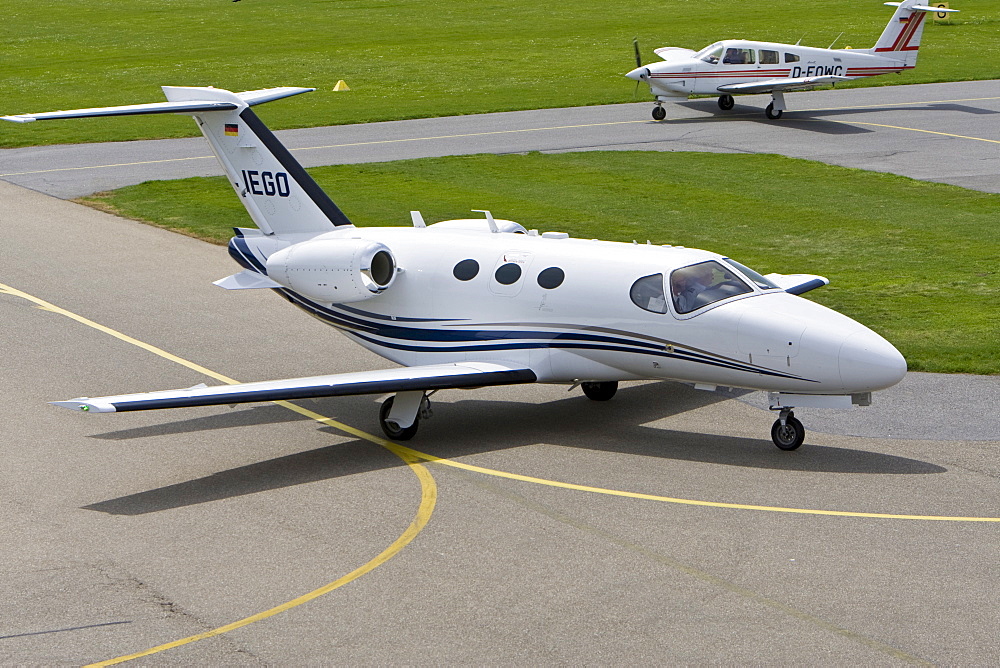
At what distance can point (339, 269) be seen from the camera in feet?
57.9

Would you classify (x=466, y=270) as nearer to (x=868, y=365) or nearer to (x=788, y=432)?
(x=788, y=432)

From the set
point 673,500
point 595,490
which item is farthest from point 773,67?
point 673,500

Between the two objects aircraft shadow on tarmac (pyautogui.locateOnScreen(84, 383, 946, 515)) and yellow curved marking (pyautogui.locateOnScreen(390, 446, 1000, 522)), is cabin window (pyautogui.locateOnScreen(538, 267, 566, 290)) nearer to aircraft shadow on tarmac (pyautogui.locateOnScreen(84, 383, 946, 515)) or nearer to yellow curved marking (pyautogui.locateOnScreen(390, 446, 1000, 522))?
aircraft shadow on tarmac (pyautogui.locateOnScreen(84, 383, 946, 515))

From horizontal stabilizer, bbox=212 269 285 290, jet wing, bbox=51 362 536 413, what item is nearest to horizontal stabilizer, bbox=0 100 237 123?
horizontal stabilizer, bbox=212 269 285 290

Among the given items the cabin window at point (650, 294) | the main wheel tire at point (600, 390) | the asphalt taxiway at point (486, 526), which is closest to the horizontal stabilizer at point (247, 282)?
the asphalt taxiway at point (486, 526)

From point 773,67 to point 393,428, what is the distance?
33.2m

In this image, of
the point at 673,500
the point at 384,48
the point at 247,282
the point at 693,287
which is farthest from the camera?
the point at 384,48

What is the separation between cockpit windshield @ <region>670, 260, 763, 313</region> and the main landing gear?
365cm

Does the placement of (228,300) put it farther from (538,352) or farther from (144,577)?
(144,577)

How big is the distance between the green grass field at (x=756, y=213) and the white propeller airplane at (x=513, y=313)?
4.08 m

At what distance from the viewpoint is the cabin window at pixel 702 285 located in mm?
15945

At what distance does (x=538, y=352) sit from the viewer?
16734mm

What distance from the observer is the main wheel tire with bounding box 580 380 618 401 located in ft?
59.6

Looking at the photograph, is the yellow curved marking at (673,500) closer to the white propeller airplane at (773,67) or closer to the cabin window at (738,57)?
the white propeller airplane at (773,67)
